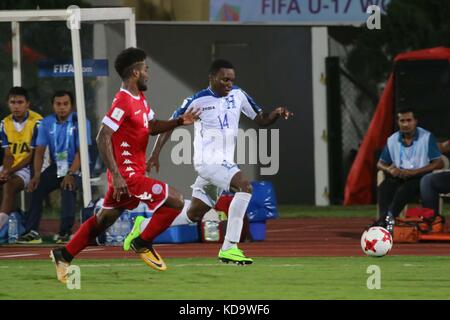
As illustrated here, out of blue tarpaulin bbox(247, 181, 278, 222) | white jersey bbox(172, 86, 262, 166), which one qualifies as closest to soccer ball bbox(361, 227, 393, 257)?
white jersey bbox(172, 86, 262, 166)

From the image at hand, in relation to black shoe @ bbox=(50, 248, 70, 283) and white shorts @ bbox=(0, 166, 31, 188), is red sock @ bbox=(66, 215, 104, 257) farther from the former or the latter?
white shorts @ bbox=(0, 166, 31, 188)

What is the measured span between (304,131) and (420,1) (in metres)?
3.25

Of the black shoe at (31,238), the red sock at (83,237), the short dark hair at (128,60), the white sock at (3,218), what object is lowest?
the black shoe at (31,238)

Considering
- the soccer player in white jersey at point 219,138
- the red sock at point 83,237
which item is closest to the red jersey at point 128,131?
the red sock at point 83,237

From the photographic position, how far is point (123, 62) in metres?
14.0

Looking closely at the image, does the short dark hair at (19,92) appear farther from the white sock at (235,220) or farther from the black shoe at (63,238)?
the white sock at (235,220)

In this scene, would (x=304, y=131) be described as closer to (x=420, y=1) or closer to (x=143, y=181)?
(x=420, y=1)

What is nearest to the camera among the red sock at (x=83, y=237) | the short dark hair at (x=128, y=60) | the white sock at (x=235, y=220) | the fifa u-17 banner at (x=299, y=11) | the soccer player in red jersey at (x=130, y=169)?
the red sock at (x=83, y=237)

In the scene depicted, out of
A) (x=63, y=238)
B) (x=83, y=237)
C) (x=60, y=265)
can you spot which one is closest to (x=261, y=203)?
(x=63, y=238)

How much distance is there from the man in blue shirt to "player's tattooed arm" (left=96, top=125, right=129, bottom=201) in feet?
16.9

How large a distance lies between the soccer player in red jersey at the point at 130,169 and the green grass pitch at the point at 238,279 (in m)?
0.33

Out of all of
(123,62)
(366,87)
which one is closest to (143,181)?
(123,62)

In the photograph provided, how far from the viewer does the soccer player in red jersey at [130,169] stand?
13.5 meters

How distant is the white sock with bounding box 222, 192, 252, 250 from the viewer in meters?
14.9
